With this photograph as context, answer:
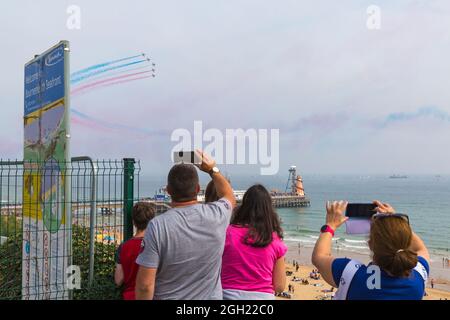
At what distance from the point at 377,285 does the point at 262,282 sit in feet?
3.66

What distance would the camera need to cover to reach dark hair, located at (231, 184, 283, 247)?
10.8ft

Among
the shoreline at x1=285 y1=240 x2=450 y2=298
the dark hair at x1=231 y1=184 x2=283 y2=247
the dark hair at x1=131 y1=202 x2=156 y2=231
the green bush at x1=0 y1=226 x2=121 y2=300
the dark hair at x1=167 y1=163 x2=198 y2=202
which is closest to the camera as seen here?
the dark hair at x1=167 y1=163 x2=198 y2=202

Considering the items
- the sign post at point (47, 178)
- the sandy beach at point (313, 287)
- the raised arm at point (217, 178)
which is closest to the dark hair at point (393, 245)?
the raised arm at point (217, 178)

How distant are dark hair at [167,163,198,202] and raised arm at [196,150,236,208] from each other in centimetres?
48

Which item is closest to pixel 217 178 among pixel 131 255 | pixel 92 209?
pixel 131 255

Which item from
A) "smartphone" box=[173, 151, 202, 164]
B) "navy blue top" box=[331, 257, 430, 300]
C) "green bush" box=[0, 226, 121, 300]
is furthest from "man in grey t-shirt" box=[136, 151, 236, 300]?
"green bush" box=[0, 226, 121, 300]

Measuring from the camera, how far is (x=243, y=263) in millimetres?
3328

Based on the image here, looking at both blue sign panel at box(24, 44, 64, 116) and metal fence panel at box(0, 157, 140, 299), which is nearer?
metal fence panel at box(0, 157, 140, 299)

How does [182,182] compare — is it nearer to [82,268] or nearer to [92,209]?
[92,209]

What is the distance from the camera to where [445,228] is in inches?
2421

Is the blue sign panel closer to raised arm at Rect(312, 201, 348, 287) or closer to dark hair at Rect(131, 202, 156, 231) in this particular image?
dark hair at Rect(131, 202, 156, 231)

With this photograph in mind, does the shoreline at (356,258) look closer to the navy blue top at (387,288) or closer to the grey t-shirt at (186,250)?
the grey t-shirt at (186,250)

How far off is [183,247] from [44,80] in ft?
13.1

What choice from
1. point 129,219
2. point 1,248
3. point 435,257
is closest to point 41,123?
point 129,219
